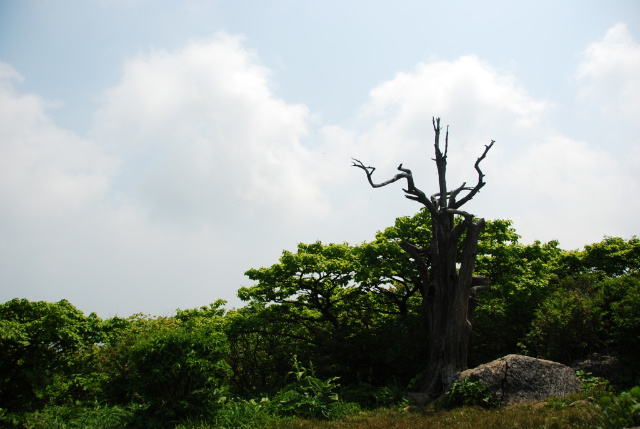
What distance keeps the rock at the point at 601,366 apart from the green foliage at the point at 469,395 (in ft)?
9.37

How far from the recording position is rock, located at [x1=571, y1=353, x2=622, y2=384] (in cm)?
1061

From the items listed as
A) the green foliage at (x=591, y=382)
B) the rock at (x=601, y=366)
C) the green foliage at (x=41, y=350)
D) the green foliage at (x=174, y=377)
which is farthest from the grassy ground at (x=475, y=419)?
the green foliage at (x=41, y=350)

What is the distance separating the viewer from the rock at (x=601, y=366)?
10.6m

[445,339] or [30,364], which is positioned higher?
[445,339]

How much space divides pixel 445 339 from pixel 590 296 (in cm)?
467

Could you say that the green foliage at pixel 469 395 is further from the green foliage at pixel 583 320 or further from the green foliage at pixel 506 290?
the green foliage at pixel 506 290

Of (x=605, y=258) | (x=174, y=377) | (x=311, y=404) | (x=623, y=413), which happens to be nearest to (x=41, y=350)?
(x=174, y=377)

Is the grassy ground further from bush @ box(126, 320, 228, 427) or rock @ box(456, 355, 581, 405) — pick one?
bush @ box(126, 320, 228, 427)

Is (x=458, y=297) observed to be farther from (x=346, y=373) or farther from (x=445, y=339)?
(x=346, y=373)

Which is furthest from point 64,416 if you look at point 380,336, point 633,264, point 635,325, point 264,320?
point 633,264

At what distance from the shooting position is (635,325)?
984 centimetres

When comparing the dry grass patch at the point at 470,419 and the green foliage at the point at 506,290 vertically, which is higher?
the green foliage at the point at 506,290

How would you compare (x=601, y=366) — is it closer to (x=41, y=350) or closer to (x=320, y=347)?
(x=320, y=347)

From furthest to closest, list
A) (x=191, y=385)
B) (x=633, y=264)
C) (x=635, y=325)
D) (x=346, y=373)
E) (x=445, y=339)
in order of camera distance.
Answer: (x=633, y=264)
(x=346, y=373)
(x=445, y=339)
(x=635, y=325)
(x=191, y=385)
